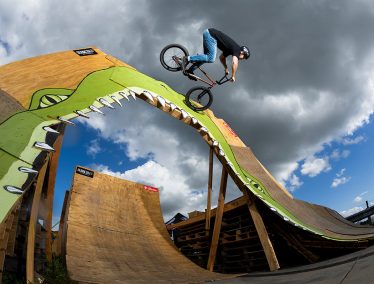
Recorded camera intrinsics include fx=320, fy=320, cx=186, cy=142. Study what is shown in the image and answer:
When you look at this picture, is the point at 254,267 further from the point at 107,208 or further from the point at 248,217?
the point at 107,208

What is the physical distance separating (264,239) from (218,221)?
175 centimetres

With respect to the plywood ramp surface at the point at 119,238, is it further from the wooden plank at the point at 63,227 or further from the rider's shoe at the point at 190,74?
the rider's shoe at the point at 190,74

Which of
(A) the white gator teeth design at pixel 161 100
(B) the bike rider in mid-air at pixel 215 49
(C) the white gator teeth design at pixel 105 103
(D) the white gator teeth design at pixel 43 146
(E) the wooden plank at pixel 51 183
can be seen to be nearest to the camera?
(D) the white gator teeth design at pixel 43 146

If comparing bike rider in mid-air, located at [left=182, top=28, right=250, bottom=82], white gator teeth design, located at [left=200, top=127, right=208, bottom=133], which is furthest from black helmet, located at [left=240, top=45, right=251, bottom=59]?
white gator teeth design, located at [left=200, top=127, right=208, bottom=133]

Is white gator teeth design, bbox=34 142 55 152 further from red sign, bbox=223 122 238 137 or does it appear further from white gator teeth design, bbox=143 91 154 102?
red sign, bbox=223 122 238 137

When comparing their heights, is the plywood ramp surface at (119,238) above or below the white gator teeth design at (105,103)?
below

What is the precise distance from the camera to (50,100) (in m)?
6.04

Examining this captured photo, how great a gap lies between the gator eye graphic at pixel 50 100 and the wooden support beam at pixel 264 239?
6098mm

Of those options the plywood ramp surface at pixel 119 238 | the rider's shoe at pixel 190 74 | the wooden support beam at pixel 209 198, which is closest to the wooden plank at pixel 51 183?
the plywood ramp surface at pixel 119 238

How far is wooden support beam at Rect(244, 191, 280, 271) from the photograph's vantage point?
8.84m

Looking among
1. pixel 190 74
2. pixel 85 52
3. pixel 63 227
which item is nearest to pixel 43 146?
pixel 85 52

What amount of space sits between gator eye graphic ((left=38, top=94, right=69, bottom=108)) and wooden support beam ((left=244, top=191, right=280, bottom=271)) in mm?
6098

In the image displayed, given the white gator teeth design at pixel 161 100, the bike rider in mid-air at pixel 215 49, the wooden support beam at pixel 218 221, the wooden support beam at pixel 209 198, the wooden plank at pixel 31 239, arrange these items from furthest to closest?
the wooden support beam at pixel 209 198 → the wooden support beam at pixel 218 221 → the bike rider in mid-air at pixel 215 49 → the white gator teeth design at pixel 161 100 → the wooden plank at pixel 31 239

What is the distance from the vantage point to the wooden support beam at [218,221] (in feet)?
33.9
